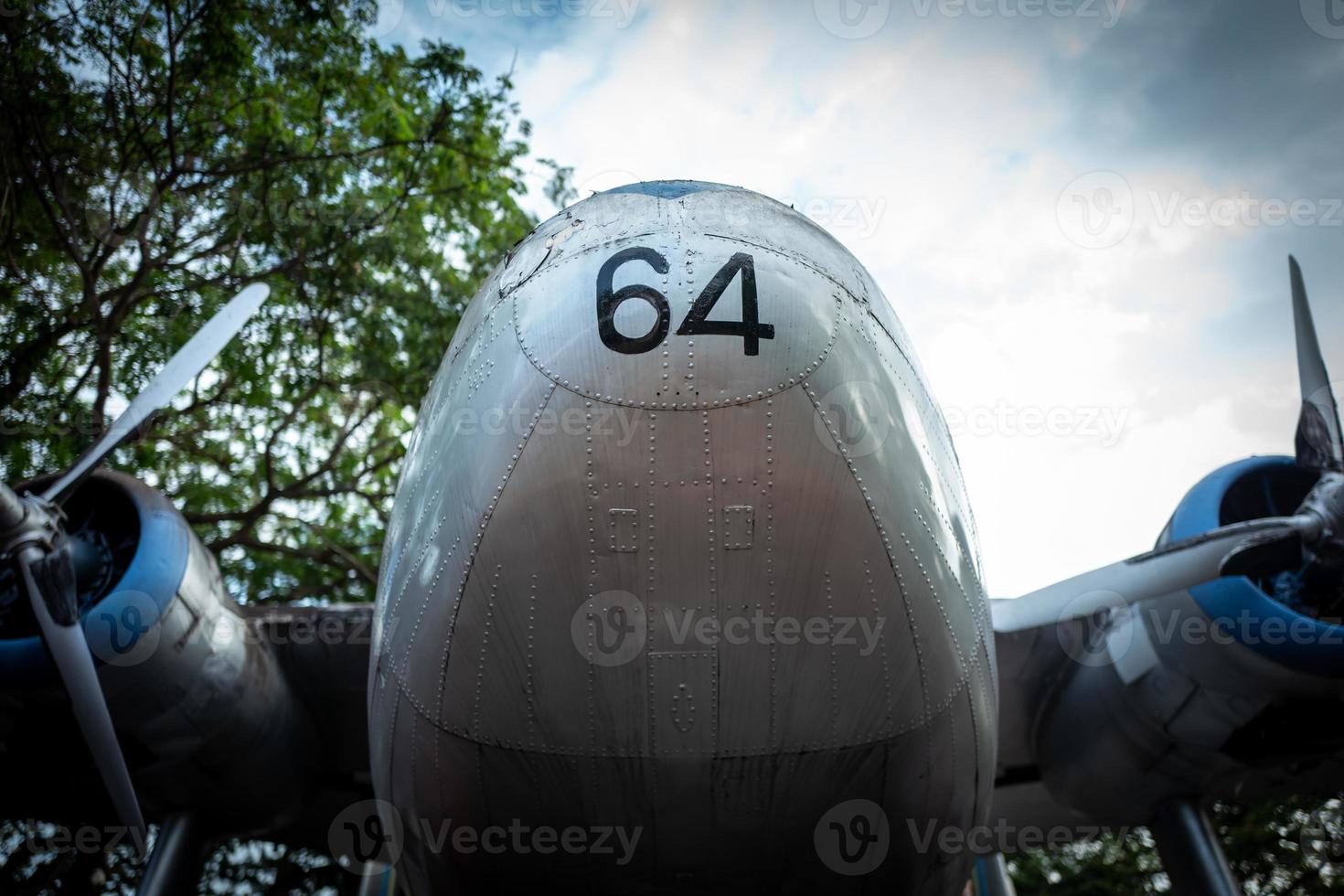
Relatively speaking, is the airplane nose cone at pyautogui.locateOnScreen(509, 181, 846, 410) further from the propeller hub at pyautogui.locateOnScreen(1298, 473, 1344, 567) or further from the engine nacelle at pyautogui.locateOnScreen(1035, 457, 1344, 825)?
the engine nacelle at pyautogui.locateOnScreen(1035, 457, 1344, 825)

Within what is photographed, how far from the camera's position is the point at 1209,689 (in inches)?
228

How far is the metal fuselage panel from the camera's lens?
9.98 feet

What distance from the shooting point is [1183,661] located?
231 inches

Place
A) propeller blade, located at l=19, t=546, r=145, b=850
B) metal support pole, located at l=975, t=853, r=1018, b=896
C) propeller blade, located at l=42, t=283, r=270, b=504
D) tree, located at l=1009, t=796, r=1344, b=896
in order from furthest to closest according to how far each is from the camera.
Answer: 1. tree, located at l=1009, t=796, r=1344, b=896
2. metal support pole, located at l=975, t=853, r=1018, b=896
3. propeller blade, located at l=42, t=283, r=270, b=504
4. propeller blade, located at l=19, t=546, r=145, b=850

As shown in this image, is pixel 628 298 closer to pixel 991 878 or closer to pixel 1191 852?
pixel 1191 852

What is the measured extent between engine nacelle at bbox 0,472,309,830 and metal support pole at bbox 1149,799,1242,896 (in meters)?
5.86

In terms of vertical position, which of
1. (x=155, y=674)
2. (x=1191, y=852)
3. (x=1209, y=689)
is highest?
(x=1209, y=689)

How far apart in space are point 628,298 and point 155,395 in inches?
144

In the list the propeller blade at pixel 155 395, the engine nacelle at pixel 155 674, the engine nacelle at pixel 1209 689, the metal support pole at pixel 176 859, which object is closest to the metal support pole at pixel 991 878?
the engine nacelle at pixel 1209 689

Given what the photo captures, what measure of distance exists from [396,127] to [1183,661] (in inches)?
360

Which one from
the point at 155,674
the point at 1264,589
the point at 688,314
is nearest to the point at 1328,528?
the point at 1264,589

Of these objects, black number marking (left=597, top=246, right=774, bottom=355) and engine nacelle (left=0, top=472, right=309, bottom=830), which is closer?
black number marking (left=597, top=246, right=774, bottom=355)

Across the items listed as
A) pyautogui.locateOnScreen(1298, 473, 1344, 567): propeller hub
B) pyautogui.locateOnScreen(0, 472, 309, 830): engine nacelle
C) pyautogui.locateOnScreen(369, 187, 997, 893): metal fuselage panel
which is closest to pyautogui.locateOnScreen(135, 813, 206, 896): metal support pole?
pyautogui.locateOnScreen(0, 472, 309, 830): engine nacelle

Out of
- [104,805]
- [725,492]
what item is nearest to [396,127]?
[104,805]
